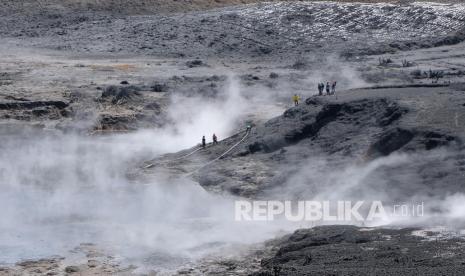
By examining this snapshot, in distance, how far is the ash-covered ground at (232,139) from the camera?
22359 mm

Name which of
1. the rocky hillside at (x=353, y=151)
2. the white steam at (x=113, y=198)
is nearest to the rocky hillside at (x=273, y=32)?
the white steam at (x=113, y=198)

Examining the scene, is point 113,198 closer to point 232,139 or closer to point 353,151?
point 232,139

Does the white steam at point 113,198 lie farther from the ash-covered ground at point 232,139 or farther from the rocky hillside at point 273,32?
the rocky hillside at point 273,32

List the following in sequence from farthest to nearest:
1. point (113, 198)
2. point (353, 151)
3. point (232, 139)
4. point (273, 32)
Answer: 1. point (273, 32)
2. point (232, 139)
3. point (113, 198)
4. point (353, 151)

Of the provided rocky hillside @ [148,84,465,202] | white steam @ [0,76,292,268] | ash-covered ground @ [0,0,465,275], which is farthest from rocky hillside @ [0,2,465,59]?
rocky hillside @ [148,84,465,202]

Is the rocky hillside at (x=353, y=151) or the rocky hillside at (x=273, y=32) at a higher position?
the rocky hillside at (x=273, y=32)

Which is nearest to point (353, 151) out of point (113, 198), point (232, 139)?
point (232, 139)

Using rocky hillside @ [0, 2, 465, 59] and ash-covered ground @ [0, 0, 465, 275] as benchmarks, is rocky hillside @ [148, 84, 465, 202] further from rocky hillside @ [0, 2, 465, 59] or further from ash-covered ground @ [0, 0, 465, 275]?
rocky hillside @ [0, 2, 465, 59]

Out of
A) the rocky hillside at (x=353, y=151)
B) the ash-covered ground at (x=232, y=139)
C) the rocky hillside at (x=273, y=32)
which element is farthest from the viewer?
the rocky hillside at (x=273, y=32)

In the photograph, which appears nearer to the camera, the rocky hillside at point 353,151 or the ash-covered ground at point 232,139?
the ash-covered ground at point 232,139

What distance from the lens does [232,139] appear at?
33781 millimetres

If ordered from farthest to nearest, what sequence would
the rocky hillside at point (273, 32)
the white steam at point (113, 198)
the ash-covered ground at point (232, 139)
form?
the rocky hillside at point (273, 32) → the white steam at point (113, 198) → the ash-covered ground at point (232, 139)

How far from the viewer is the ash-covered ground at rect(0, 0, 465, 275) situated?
22359 millimetres

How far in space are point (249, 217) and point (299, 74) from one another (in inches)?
836
